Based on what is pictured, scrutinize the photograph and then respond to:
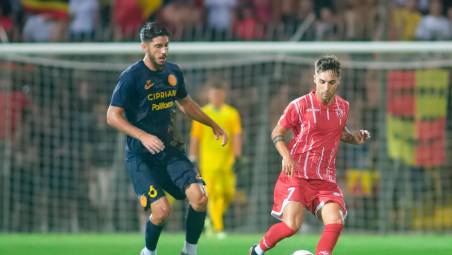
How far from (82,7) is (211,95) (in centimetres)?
298

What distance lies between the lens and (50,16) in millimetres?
16797

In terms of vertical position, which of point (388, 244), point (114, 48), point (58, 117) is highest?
point (114, 48)

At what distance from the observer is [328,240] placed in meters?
8.57

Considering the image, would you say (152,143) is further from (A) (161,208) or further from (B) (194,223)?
(B) (194,223)

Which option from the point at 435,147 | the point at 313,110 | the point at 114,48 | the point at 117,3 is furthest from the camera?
the point at 117,3

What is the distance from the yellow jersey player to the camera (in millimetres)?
14789

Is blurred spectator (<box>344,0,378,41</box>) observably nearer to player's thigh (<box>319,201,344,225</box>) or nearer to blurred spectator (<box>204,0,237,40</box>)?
blurred spectator (<box>204,0,237,40</box>)

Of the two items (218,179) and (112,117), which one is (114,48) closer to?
(218,179)

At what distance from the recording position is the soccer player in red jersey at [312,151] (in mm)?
8906

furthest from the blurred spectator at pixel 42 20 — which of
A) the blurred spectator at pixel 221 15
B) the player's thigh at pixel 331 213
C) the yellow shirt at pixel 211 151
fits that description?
the player's thigh at pixel 331 213

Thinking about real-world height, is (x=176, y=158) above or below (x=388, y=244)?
above

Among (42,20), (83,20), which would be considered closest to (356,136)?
(83,20)

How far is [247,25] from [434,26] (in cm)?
259

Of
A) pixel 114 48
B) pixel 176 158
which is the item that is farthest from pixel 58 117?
pixel 176 158
